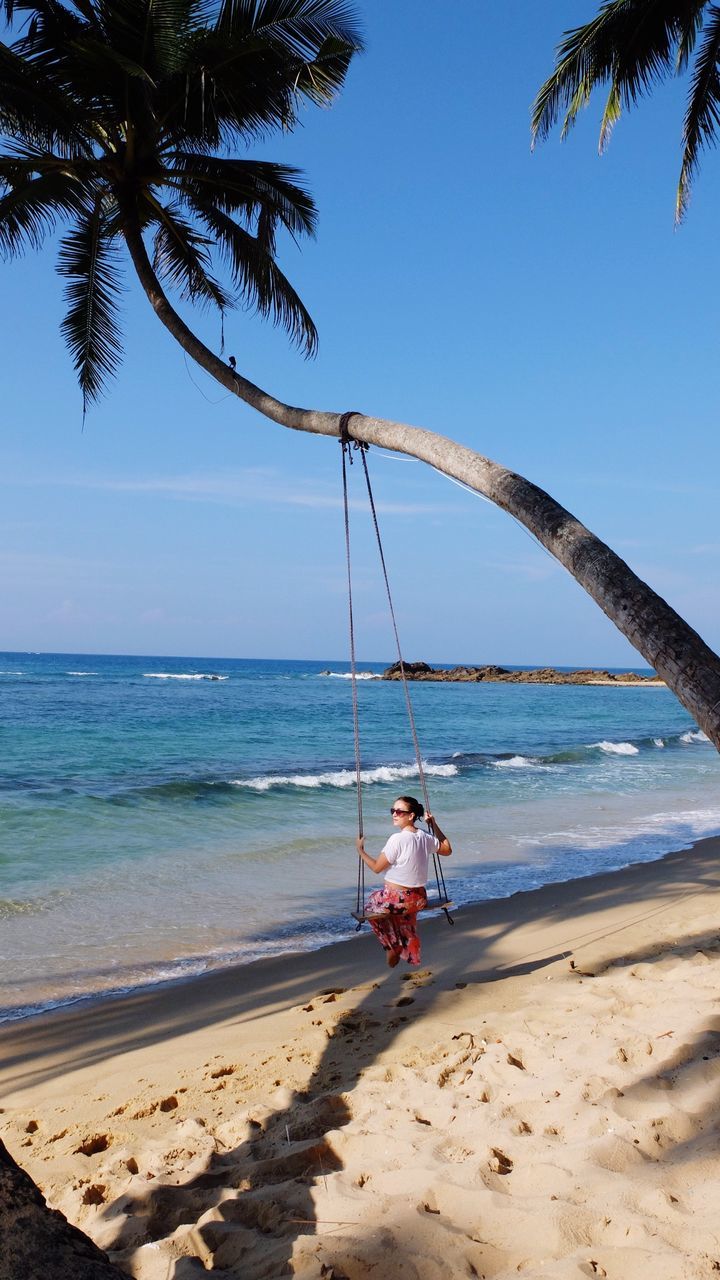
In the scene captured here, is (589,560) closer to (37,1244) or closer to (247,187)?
(37,1244)

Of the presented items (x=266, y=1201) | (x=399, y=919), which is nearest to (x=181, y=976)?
(x=399, y=919)

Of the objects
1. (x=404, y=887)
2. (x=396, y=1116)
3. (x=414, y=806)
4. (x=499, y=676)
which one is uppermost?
(x=499, y=676)

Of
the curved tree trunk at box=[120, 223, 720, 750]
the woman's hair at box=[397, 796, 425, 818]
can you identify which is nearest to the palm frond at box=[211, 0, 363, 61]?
the curved tree trunk at box=[120, 223, 720, 750]

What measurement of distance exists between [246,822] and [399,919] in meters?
7.48

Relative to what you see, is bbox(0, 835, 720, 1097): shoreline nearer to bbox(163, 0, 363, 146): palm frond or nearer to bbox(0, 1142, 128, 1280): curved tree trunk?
bbox(0, 1142, 128, 1280): curved tree trunk

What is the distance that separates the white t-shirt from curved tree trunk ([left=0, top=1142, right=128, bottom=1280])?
12.0 feet

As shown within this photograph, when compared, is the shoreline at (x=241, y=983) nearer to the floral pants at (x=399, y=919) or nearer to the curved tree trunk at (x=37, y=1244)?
the floral pants at (x=399, y=919)

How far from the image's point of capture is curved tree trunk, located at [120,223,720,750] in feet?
7.52

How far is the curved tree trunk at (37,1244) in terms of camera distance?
1723 millimetres

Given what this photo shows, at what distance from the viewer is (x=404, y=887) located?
17.9 feet

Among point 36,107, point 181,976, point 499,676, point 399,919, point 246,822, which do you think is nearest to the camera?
point 399,919

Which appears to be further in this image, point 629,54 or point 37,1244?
point 629,54

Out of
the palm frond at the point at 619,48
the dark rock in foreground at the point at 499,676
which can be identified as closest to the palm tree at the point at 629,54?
the palm frond at the point at 619,48

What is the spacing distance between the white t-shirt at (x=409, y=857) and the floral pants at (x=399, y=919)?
2.6 inches
